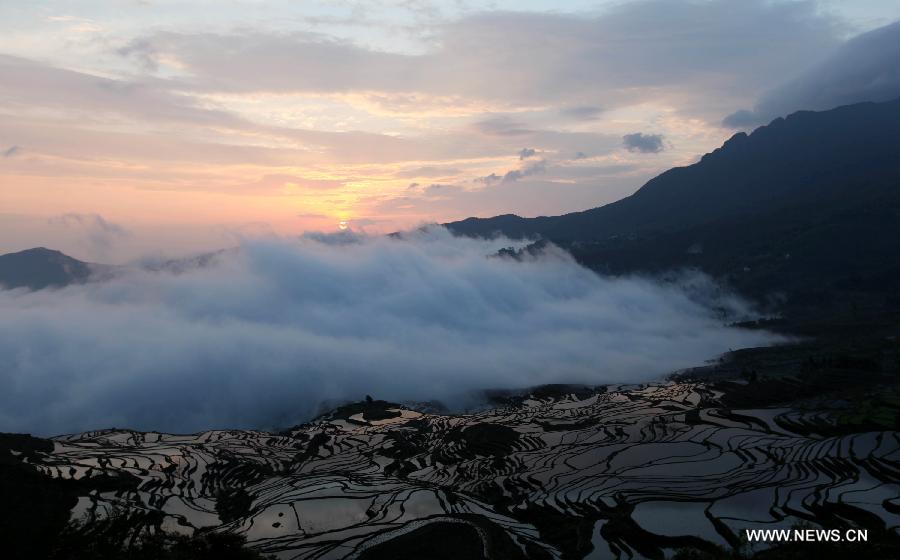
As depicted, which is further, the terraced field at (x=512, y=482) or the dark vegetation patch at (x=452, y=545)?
the terraced field at (x=512, y=482)

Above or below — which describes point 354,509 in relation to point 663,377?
above

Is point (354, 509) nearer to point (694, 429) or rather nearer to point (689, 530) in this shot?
point (689, 530)

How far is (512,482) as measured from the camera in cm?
6662

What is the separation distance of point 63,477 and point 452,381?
116517 mm

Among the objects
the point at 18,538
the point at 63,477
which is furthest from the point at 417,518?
the point at 63,477

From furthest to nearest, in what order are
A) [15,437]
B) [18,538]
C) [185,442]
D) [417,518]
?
[185,442] → [15,437] → [417,518] → [18,538]

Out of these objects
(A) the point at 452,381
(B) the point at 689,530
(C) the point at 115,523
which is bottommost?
(A) the point at 452,381

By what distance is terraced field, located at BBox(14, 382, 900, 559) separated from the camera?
48.6 m

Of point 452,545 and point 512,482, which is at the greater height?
point 452,545

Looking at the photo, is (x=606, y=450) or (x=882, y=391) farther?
(x=882, y=391)

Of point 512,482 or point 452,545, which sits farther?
point 512,482

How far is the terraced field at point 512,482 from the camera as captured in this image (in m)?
48.6

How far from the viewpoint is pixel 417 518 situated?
52.8m

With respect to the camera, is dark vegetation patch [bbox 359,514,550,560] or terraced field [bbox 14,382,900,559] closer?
dark vegetation patch [bbox 359,514,550,560]
